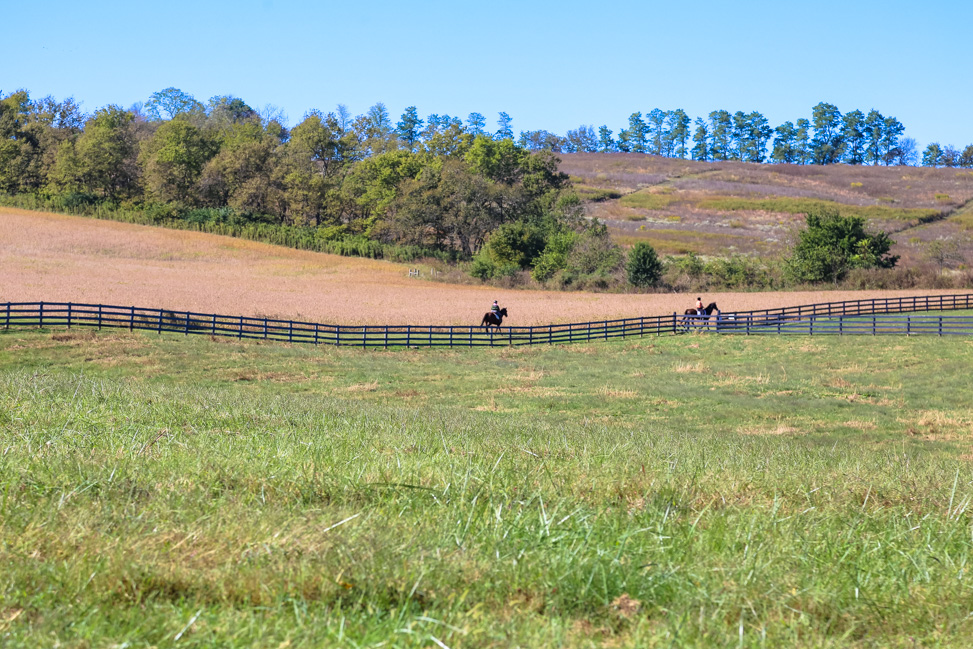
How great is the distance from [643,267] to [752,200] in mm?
60603

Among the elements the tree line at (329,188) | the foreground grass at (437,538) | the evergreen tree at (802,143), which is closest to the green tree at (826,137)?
the evergreen tree at (802,143)

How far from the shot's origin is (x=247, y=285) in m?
62.8

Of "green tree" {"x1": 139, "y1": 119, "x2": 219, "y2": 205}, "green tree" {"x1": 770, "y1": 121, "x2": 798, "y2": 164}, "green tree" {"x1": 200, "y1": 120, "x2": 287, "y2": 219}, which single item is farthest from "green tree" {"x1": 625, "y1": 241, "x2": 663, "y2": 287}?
"green tree" {"x1": 770, "y1": 121, "x2": 798, "y2": 164}

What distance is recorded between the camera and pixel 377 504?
521 cm

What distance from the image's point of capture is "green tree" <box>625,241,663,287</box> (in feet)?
219

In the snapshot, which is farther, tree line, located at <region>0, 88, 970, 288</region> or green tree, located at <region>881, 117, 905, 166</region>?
green tree, located at <region>881, 117, 905, 166</region>

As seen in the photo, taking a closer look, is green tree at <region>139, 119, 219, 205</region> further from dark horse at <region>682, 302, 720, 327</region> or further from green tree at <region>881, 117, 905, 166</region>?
green tree at <region>881, 117, 905, 166</region>

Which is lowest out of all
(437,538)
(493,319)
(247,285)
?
(437,538)

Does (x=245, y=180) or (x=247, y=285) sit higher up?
(x=245, y=180)

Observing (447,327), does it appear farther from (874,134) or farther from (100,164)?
(874,134)

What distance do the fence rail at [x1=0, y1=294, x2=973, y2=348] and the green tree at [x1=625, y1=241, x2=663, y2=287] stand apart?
838 inches

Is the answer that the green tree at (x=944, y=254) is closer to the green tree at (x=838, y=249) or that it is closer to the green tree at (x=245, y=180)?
the green tree at (x=838, y=249)

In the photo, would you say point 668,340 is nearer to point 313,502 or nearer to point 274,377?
point 274,377

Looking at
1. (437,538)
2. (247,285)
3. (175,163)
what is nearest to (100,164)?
(175,163)
